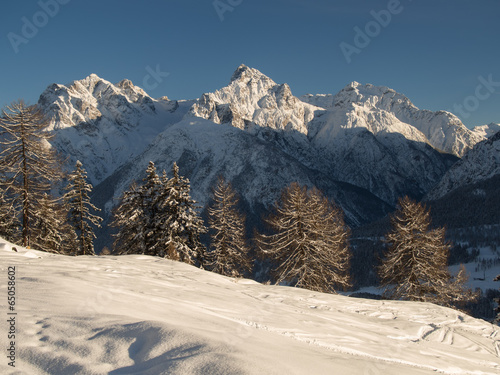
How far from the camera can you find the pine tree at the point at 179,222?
23906mm

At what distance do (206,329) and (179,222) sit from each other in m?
19.7

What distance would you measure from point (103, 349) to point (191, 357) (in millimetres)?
1192

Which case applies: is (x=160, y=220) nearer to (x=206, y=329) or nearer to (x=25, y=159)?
(x=25, y=159)

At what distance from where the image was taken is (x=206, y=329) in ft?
18.2

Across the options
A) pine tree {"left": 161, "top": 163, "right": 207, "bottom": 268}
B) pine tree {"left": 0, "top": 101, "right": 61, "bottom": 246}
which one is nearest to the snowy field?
pine tree {"left": 0, "top": 101, "right": 61, "bottom": 246}

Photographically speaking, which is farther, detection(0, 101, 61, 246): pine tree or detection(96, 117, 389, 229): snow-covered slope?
detection(96, 117, 389, 229): snow-covered slope

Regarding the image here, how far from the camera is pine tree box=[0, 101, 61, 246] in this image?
18078 millimetres

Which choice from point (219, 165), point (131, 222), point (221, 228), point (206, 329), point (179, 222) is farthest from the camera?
point (219, 165)

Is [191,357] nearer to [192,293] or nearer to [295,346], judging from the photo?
[295,346]

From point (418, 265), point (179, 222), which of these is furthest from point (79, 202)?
point (418, 265)

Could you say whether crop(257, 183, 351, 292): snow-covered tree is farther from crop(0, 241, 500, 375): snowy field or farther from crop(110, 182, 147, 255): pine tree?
crop(0, 241, 500, 375): snowy field

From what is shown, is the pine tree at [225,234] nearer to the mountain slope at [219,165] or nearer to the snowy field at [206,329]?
the snowy field at [206,329]

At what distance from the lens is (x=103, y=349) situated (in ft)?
14.2

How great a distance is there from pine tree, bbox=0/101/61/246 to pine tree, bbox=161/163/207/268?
7506mm
